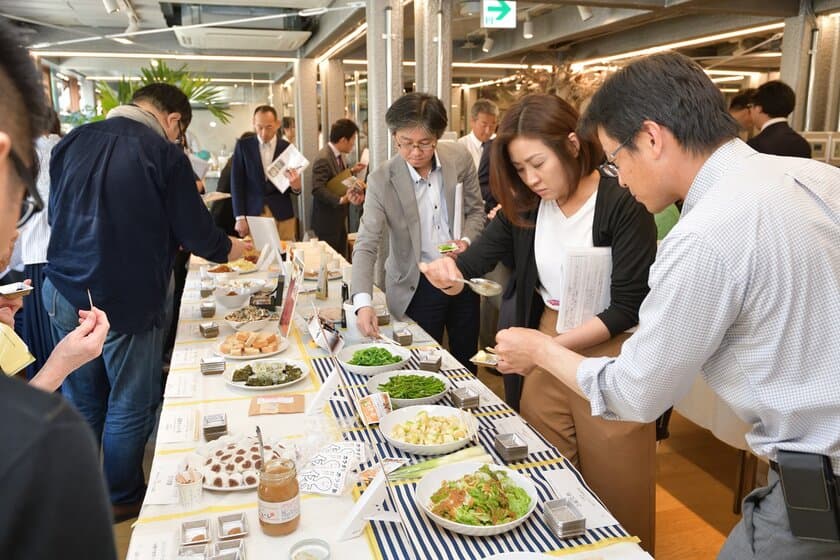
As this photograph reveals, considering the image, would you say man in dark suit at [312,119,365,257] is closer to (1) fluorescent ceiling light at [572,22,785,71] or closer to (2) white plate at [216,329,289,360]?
(1) fluorescent ceiling light at [572,22,785,71]

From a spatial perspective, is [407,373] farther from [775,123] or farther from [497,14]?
[775,123]

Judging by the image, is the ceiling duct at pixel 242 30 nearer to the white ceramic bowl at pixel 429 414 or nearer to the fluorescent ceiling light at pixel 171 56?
the fluorescent ceiling light at pixel 171 56

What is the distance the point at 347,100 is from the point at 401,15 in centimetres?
460

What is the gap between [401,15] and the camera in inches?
174

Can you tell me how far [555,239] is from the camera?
6.81 ft

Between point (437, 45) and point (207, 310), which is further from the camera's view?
point (437, 45)

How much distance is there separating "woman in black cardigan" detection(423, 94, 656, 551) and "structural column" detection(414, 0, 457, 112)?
2287 millimetres

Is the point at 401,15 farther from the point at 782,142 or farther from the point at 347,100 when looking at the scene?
the point at 347,100

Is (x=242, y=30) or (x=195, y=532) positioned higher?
(x=242, y=30)

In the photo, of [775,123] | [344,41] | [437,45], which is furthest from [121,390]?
[344,41]

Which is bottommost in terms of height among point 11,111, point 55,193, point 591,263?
point 591,263

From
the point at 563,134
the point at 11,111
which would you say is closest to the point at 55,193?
the point at 563,134

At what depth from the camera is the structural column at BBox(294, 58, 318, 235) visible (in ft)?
28.2

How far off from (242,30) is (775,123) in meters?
5.50
